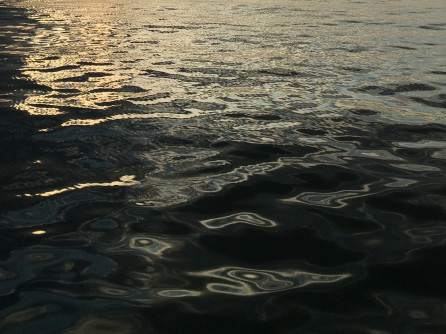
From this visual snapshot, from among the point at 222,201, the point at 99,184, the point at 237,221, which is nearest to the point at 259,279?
the point at 237,221

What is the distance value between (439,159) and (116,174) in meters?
2.90

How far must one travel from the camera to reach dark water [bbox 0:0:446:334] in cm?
266

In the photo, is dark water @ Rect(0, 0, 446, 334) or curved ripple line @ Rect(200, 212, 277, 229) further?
curved ripple line @ Rect(200, 212, 277, 229)

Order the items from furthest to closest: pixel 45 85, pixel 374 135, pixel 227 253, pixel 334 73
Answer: pixel 334 73
pixel 45 85
pixel 374 135
pixel 227 253

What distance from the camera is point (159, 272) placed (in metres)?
2.99

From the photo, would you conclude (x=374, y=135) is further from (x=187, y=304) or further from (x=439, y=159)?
(x=187, y=304)

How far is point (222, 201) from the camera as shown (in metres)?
4.05

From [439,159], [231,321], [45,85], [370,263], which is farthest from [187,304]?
[45,85]

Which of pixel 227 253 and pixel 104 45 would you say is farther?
pixel 104 45

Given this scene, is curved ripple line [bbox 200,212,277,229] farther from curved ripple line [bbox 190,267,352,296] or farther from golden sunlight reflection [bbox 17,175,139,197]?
golden sunlight reflection [bbox 17,175,139,197]

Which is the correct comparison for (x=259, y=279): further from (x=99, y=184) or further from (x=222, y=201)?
(x=99, y=184)

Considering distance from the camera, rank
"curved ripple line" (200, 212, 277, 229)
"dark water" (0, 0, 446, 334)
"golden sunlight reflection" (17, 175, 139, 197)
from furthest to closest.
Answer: "golden sunlight reflection" (17, 175, 139, 197) < "curved ripple line" (200, 212, 277, 229) < "dark water" (0, 0, 446, 334)

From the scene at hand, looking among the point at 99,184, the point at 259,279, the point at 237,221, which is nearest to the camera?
the point at 259,279

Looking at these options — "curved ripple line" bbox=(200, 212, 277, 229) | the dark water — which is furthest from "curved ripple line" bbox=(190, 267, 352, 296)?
"curved ripple line" bbox=(200, 212, 277, 229)
